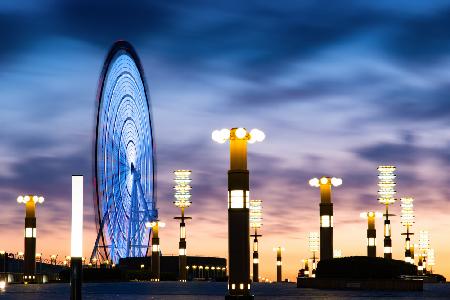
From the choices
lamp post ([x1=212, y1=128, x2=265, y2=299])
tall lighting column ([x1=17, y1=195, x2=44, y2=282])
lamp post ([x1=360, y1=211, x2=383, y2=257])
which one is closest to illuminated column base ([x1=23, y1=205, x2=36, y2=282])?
tall lighting column ([x1=17, y1=195, x2=44, y2=282])

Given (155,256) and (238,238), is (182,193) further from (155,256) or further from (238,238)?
(238,238)

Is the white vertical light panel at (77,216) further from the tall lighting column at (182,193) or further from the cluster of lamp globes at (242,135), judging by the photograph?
the tall lighting column at (182,193)

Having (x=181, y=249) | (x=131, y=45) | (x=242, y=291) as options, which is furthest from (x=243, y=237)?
(x=181, y=249)

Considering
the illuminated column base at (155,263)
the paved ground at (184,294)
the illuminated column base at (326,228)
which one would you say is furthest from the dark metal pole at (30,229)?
the illuminated column base at (155,263)

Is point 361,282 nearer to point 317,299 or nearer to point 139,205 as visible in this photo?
point 317,299

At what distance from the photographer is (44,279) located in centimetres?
11488

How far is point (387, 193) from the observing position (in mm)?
145375

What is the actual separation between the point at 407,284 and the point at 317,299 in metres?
32.2

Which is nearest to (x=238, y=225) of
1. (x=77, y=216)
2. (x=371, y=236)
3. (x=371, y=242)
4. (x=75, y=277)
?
(x=75, y=277)

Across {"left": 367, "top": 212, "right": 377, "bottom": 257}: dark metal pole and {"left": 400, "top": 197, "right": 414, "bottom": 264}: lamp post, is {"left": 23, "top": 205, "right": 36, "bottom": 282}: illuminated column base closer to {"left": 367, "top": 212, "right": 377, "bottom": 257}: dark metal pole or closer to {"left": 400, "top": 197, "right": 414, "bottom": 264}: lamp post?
{"left": 367, "top": 212, "right": 377, "bottom": 257}: dark metal pole

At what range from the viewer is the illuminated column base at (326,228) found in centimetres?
8356

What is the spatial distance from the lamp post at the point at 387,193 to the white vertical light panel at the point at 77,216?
124 meters

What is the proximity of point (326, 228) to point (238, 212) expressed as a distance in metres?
45.4

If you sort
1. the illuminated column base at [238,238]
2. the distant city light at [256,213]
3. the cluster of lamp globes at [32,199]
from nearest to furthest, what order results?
the illuminated column base at [238,238], the cluster of lamp globes at [32,199], the distant city light at [256,213]
